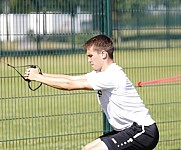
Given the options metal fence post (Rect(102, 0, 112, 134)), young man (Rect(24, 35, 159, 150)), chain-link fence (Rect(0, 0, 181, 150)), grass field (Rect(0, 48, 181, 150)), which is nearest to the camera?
young man (Rect(24, 35, 159, 150))

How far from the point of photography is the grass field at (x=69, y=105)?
432 inches

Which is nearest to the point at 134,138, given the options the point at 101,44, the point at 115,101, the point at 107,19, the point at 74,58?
the point at 115,101

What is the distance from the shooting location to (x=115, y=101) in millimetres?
8281

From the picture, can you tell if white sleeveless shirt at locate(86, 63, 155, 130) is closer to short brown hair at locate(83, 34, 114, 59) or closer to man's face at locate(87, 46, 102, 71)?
man's face at locate(87, 46, 102, 71)

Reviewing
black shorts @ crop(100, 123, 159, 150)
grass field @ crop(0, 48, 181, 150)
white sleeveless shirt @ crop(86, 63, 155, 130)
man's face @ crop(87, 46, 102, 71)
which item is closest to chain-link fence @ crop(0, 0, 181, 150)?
grass field @ crop(0, 48, 181, 150)

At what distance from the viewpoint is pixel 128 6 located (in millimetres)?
11734

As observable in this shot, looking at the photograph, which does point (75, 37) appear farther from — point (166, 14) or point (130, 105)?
point (130, 105)

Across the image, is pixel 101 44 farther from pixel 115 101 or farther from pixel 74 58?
pixel 74 58

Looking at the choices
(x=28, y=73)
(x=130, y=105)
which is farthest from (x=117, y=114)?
(x=28, y=73)

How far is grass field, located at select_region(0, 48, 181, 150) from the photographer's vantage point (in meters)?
11.0

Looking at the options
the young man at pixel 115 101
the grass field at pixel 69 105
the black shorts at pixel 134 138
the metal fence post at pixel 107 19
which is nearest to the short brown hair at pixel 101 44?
the young man at pixel 115 101

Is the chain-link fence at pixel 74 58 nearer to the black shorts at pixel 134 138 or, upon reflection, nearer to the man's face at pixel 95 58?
the man's face at pixel 95 58

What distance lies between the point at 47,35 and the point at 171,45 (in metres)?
2.41

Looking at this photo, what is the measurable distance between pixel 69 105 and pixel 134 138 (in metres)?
3.55
